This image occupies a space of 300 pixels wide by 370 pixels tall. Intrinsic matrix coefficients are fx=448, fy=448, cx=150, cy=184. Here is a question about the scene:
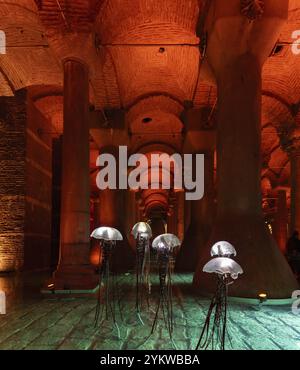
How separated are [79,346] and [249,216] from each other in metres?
5.23

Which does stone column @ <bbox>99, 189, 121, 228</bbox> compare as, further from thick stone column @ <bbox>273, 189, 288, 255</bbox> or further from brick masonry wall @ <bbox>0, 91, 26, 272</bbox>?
thick stone column @ <bbox>273, 189, 288, 255</bbox>

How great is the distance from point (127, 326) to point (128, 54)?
10.5 meters

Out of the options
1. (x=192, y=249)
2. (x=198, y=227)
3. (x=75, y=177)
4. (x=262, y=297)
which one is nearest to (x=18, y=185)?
(x=75, y=177)

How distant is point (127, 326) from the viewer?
20.8 ft

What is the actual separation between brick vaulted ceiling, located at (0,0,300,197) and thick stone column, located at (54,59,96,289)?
0.75 m

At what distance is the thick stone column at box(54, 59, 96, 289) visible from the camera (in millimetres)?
10344

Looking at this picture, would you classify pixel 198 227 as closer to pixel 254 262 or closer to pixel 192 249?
pixel 192 249

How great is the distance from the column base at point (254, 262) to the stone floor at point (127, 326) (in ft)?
1.89

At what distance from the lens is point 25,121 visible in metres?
16.3

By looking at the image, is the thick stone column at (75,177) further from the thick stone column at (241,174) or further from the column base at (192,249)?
the column base at (192,249)

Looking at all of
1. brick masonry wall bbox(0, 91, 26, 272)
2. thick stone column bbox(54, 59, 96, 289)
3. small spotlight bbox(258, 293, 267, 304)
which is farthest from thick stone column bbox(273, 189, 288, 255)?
small spotlight bbox(258, 293, 267, 304)

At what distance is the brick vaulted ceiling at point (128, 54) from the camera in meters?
10.5
